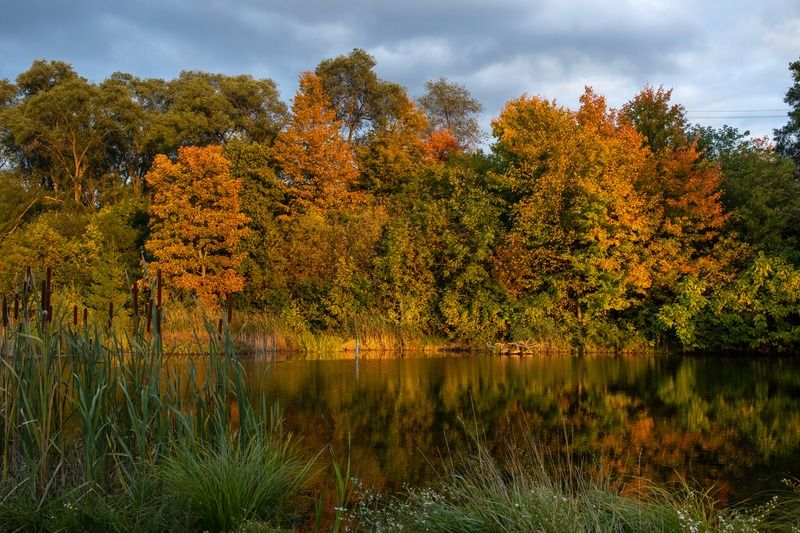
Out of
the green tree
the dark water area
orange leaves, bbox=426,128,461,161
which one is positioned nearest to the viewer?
the dark water area

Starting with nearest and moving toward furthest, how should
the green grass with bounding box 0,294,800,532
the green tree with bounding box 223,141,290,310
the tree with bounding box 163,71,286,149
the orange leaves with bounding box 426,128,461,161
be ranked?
the green grass with bounding box 0,294,800,532, the green tree with bounding box 223,141,290,310, the tree with bounding box 163,71,286,149, the orange leaves with bounding box 426,128,461,161

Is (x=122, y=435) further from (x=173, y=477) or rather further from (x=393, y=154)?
(x=393, y=154)

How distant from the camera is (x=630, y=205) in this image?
987 inches

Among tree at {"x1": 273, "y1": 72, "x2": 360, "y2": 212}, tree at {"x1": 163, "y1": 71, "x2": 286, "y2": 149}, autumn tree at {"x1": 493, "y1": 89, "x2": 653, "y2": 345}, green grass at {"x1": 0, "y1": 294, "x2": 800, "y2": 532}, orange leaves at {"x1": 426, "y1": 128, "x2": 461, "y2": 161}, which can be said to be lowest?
green grass at {"x1": 0, "y1": 294, "x2": 800, "y2": 532}

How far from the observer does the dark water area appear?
8.20 metres

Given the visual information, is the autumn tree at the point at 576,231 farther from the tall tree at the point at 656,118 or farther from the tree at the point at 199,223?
the tree at the point at 199,223

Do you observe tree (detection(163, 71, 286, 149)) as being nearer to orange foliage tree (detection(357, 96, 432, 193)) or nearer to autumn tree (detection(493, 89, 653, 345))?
orange foliage tree (detection(357, 96, 432, 193))

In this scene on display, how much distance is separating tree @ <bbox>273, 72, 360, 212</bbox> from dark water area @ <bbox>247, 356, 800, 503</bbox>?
1421 cm

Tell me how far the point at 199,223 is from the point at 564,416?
68.9 ft

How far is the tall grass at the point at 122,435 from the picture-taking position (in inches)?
189

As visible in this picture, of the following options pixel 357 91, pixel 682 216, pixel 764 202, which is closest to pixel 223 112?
pixel 357 91

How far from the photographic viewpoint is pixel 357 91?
41969 mm

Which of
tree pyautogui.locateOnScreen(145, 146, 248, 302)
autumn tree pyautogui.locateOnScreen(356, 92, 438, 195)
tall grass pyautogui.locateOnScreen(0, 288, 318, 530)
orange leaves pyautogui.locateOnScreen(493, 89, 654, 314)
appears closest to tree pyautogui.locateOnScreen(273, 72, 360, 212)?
autumn tree pyautogui.locateOnScreen(356, 92, 438, 195)

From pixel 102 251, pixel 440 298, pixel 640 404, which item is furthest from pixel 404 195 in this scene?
pixel 640 404
